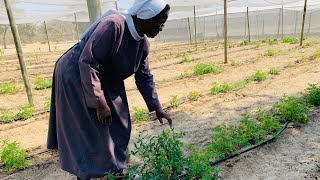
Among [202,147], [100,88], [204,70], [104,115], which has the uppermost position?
[100,88]

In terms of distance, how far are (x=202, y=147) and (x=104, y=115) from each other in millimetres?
1593

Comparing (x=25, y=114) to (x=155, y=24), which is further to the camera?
(x=25, y=114)

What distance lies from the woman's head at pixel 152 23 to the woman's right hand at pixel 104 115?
539 millimetres

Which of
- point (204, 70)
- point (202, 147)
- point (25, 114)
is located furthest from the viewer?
point (204, 70)

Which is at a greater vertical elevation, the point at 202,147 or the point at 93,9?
the point at 93,9

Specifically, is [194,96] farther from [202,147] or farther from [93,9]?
[93,9]

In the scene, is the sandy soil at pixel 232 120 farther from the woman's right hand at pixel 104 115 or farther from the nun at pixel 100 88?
the woman's right hand at pixel 104 115

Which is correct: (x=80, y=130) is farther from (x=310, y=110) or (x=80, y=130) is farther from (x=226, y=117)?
(x=310, y=110)

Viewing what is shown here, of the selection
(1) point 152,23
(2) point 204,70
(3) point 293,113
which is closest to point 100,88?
(1) point 152,23

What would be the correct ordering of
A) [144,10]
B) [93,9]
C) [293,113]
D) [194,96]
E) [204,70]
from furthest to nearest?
[204,70]
[194,96]
[293,113]
[93,9]
[144,10]

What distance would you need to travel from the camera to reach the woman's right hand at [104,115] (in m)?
1.78

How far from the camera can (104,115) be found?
5.88 feet

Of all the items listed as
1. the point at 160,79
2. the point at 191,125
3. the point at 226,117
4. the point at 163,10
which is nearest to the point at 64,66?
the point at 163,10

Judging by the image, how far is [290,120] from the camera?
3479mm
